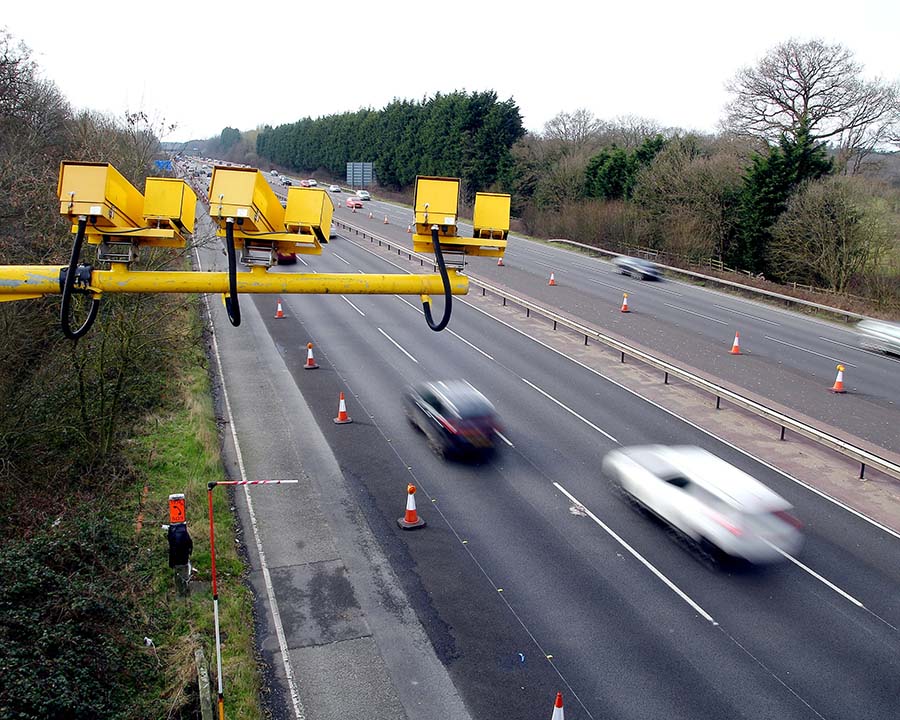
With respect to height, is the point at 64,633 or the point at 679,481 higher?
the point at 679,481

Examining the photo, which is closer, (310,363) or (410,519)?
(410,519)

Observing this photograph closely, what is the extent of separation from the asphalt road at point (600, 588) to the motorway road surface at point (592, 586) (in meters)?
0.03

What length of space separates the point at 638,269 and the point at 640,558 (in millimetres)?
33841

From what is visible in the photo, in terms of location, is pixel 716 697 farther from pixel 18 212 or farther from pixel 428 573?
pixel 18 212

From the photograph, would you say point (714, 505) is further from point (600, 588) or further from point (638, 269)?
point (638, 269)

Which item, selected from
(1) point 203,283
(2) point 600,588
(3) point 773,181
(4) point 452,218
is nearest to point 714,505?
(2) point 600,588

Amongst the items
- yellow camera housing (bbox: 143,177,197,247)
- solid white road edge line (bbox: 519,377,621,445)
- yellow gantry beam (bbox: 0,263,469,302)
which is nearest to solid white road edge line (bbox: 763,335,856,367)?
solid white road edge line (bbox: 519,377,621,445)

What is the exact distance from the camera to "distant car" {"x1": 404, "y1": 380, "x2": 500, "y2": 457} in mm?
16562

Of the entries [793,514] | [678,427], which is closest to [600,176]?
[678,427]

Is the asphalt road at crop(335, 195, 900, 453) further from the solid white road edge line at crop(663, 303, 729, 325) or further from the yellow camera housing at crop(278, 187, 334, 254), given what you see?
the yellow camera housing at crop(278, 187, 334, 254)

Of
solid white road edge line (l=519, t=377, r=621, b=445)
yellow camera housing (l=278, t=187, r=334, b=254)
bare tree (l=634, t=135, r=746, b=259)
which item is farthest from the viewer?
bare tree (l=634, t=135, r=746, b=259)

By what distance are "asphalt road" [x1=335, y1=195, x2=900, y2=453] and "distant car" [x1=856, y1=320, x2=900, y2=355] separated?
1.64 ft

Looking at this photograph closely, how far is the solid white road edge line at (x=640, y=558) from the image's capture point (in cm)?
1117

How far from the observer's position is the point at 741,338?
29578 mm
